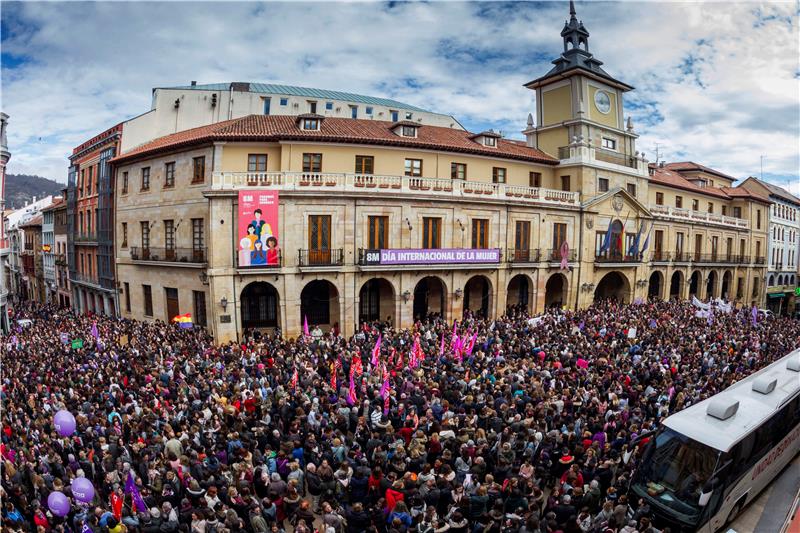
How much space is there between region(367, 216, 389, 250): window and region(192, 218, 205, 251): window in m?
9.40

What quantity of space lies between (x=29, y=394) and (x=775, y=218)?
228 ft

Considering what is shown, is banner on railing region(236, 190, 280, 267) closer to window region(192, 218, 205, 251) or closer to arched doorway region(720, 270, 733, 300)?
window region(192, 218, 205, 251)

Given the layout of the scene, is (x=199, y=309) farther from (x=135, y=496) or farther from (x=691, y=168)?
(x=691, y=168)

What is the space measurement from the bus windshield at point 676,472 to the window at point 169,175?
28237 mm

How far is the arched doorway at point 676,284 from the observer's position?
45.3m

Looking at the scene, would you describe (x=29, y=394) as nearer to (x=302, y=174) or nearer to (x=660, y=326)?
(x=302, y=174)

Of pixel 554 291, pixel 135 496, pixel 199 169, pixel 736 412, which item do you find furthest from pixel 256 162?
pixel 736 412

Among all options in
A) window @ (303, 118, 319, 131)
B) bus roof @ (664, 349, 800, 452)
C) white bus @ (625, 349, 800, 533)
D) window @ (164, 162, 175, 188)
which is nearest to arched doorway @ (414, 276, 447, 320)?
window @ (303, 118, 319, 131)

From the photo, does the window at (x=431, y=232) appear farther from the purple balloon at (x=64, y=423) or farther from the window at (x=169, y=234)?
the purple balloon at (x=64, y=423)

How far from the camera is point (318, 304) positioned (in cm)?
2833

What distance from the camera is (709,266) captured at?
4750 centimetres

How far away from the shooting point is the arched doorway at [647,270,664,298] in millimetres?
43062

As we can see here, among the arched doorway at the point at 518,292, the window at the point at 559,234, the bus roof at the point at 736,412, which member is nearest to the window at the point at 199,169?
the arched doorway at the point at 518,292

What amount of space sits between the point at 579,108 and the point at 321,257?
76.8 ft
